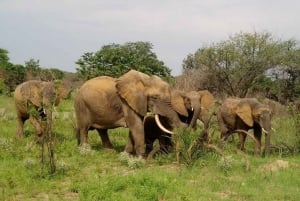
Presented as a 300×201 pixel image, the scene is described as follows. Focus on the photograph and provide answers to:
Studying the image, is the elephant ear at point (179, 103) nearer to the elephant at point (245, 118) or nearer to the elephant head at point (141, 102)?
the elephant head at point (141, 102)

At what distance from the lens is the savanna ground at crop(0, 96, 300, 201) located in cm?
859

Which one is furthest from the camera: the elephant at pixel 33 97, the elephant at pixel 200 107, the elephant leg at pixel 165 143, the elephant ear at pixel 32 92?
the elephant ear at pixel 32 92

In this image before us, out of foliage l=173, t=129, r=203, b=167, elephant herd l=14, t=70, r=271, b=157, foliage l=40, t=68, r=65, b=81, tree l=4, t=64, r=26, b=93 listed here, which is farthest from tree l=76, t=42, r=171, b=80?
foliage l=173, t=129, r=203, b=167

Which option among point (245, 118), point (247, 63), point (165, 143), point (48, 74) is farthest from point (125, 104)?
point (247, 63)

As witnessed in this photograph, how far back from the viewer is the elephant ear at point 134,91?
11750mm

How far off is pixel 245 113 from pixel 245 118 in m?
0.15

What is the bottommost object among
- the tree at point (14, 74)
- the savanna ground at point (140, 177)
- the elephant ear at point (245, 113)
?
the savanna ground at point (140, 177)

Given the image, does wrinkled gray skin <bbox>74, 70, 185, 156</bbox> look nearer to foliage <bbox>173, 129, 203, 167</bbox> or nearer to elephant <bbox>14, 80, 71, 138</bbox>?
foliage <bbox>173, 129, 203, 167</bbox>

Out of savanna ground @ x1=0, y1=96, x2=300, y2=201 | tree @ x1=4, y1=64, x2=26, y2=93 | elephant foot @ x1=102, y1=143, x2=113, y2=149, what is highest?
tree @ x1=4, y1=64, x2=26, y2=93

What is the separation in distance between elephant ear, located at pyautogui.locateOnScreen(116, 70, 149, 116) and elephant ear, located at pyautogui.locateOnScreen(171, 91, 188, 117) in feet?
3.55

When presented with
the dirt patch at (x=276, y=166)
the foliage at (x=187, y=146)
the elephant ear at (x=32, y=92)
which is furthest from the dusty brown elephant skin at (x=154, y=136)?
the elephant ear at (x=32, y=92)

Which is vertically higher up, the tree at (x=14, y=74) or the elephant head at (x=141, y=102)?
the tree at (x=14, y=74)

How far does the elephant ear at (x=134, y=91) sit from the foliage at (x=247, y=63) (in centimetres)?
2538

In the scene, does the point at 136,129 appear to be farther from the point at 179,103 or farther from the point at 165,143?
the point at 179,103
